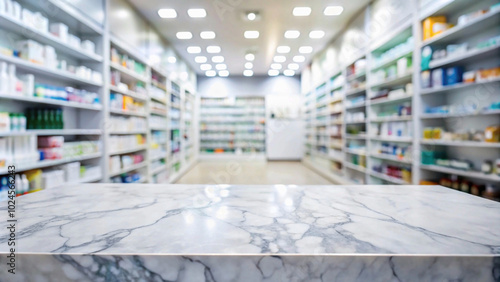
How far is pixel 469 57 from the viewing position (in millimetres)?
3160

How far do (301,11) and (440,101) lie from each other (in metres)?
3.09

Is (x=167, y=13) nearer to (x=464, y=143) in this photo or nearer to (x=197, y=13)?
(x=197, y=13)

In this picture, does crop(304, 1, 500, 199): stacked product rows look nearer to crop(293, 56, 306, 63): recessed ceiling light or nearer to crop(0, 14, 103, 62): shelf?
crop(293, 56, 306, 63): recessed ceiling light

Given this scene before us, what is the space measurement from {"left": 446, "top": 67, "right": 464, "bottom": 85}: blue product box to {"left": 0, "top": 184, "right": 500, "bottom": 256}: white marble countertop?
2799 millimetres

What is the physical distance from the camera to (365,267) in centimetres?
61

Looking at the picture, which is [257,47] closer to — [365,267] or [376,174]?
[376,174]

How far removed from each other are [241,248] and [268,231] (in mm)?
137

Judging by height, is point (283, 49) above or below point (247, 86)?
above

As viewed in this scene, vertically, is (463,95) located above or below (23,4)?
below

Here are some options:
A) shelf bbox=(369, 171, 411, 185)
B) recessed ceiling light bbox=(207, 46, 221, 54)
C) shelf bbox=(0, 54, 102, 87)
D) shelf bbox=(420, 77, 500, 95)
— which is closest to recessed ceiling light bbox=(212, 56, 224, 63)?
recessed ceiling light bbox=(207, 46, 221, 54)

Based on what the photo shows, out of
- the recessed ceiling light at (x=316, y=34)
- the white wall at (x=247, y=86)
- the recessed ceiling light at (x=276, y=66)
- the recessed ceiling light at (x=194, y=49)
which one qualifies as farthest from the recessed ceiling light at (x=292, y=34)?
the white wall at (x=247, y=86)

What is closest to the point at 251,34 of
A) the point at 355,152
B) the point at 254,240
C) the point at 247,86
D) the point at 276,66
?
the point at 276,66

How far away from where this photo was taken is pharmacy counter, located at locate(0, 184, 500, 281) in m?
0.60

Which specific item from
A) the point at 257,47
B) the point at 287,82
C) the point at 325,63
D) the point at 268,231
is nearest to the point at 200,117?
the point at 287,82
